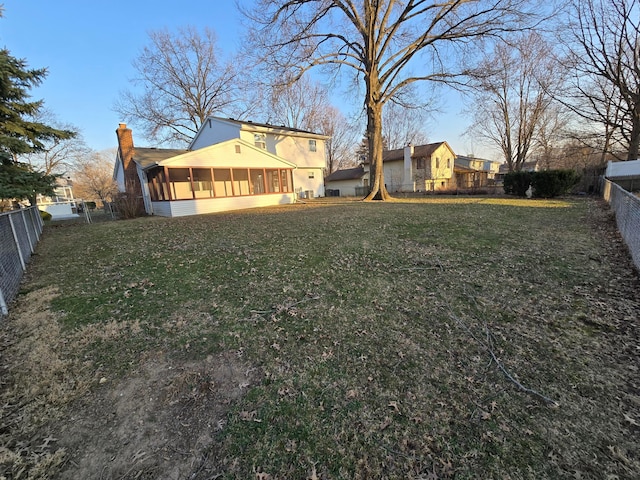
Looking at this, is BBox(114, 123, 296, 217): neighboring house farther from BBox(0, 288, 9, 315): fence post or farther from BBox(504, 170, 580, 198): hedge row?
BBox(504, 170, 580, 198): hedge row

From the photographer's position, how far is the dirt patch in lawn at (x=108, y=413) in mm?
1851

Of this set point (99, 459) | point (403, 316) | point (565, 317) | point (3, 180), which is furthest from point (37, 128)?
point (565, 317)

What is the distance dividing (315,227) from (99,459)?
7349 mm

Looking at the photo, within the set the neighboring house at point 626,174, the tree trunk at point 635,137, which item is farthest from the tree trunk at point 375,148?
the tree trunk at point 635,137

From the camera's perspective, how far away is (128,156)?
58.6 ft

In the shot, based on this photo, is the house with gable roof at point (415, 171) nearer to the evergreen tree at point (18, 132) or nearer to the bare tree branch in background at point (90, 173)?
the evergreen tree at point (18, 132)

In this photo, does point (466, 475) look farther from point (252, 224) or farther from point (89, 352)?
point (252, 224)

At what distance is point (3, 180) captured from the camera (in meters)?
9.62

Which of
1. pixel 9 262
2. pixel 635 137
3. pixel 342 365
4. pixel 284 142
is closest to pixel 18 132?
pixel 9 262

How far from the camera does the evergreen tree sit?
9.59m

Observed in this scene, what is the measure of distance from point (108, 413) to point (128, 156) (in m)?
20.1

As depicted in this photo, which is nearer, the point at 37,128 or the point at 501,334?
the point at 501,334

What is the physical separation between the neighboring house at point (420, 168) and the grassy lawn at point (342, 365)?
2745 centimetres

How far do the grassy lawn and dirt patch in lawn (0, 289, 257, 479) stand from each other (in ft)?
0.05
